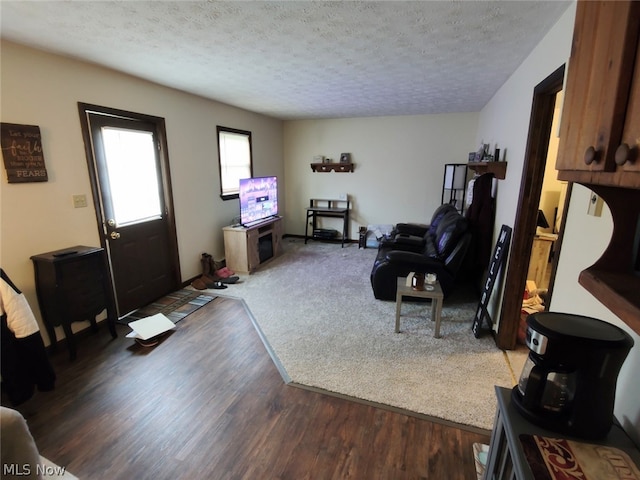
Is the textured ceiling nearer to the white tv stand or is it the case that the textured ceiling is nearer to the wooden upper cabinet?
the wooden upper cabinet

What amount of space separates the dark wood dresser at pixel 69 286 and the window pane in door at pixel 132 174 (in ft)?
2.19

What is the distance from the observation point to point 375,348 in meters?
2.64

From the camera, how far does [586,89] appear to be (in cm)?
77

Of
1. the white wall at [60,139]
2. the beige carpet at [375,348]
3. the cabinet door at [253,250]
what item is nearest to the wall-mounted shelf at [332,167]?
the cabinet door at [253,250]

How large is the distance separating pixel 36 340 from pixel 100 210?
132cm

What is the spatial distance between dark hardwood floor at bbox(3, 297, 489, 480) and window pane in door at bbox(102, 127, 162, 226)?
4.86ft

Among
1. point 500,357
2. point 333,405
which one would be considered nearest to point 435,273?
point 500,357

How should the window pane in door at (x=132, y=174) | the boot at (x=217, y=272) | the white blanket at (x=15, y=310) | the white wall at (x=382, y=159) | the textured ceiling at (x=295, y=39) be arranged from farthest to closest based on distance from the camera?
the white wall at (x=382, y=159) → the boot at (x=217, y=272) → the window pane in door at (x=132, y=174) → the white blanket at (x=15, y=310) → the textured ceiling at (x=295, y=39)

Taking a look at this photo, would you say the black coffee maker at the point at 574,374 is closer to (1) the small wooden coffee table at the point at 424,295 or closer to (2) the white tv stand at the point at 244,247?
(1) the small wooden coffee table at the point at 424,295

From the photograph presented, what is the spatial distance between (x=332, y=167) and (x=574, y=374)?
552 centimetres

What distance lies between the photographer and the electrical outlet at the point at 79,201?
2.65m

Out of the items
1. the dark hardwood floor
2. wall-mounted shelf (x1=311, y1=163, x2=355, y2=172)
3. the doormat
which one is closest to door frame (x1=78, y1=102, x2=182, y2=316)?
the doormat

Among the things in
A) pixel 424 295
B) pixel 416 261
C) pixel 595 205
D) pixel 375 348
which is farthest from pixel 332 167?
pixel 595 205

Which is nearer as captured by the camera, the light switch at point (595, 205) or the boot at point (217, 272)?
the light switch at point (595, 205)
